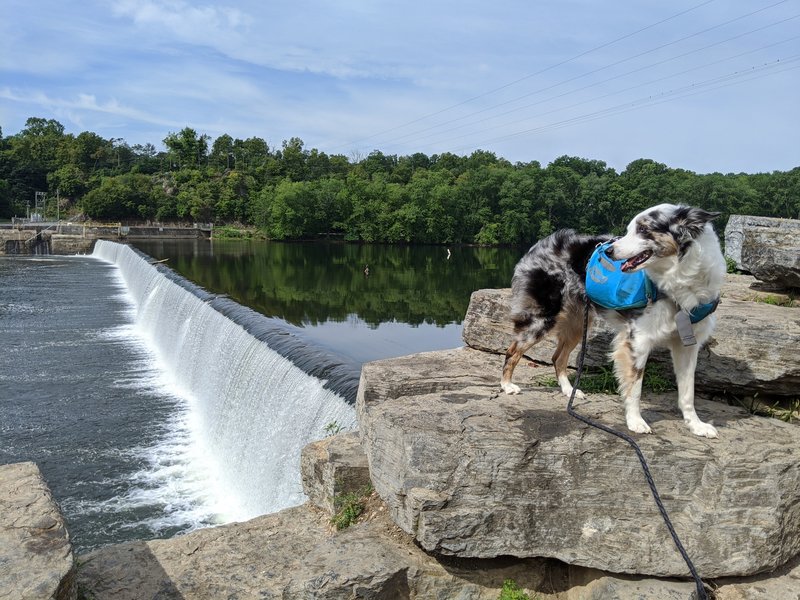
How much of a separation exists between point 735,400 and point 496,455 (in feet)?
7.11

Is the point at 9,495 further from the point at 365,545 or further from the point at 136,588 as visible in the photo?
the point at 365,545

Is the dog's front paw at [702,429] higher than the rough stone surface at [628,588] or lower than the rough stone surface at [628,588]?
higher

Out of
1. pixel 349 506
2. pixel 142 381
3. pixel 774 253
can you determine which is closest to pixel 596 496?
pixel 349 506

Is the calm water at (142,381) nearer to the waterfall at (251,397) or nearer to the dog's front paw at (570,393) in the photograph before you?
the waterfall at (251,397)

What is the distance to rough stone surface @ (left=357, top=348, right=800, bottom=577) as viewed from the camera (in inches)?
149

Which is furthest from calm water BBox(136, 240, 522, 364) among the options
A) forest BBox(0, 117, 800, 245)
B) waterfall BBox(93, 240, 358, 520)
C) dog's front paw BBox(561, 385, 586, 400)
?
forest BBox(0, 117, 800, 245)

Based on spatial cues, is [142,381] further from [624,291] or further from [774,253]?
[774,253]

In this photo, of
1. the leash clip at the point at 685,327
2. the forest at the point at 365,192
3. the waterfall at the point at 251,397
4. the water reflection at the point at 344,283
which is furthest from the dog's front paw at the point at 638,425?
the forest at the point at 365,192

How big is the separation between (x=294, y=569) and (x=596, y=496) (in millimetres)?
2078

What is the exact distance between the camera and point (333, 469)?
16.3 feet

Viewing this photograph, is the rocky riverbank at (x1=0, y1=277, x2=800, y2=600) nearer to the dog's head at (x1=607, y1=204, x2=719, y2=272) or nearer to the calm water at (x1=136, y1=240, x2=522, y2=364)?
the dog's head at (x1=607, y1=204, x2=719, y2=272)

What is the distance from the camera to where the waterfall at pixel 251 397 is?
344 inches

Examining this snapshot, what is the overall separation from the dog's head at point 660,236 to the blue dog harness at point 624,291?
17 centimetres

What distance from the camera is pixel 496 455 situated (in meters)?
3.92
